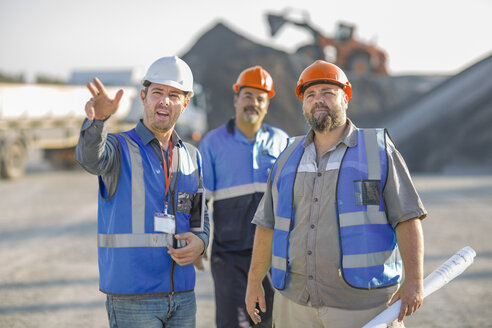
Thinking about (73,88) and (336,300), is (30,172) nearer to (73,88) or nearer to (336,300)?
(73,88)

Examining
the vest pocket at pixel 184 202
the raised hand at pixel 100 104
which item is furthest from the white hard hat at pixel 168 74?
the vest pocket at pixel 184 202

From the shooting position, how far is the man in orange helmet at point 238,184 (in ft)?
11.9

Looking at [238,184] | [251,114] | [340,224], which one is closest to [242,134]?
[251,114]

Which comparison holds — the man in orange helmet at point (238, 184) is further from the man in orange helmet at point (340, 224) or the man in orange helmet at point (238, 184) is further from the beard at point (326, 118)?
the beard at point (326, 118)

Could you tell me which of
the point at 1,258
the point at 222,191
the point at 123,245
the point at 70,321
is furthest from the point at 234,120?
the point at 1,258

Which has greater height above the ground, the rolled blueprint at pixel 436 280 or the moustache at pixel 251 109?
the moustache at pixel 251 109

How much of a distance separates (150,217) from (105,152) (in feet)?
1.26

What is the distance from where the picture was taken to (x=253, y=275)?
8.75 ft

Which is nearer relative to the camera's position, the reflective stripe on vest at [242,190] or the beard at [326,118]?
the beard at [326,118]

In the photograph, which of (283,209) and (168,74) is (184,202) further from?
(168,74)

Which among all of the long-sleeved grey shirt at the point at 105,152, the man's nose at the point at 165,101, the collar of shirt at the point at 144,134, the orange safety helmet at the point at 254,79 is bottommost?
the long-sleeved grey shirt at the point at 105,152

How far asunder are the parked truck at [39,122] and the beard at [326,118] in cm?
1383

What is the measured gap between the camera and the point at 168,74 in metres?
2.48

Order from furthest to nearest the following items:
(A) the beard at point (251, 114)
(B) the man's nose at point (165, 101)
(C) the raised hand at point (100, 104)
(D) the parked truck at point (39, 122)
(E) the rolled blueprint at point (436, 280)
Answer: (D) the parked truck at point (39, 122)
(A) the beard at point (251, 114)
(B) the man's nose at point (165, 101)
(E) the rolled blueprint at point (436, 280)
(C) the raised hand at point (100, 104)
